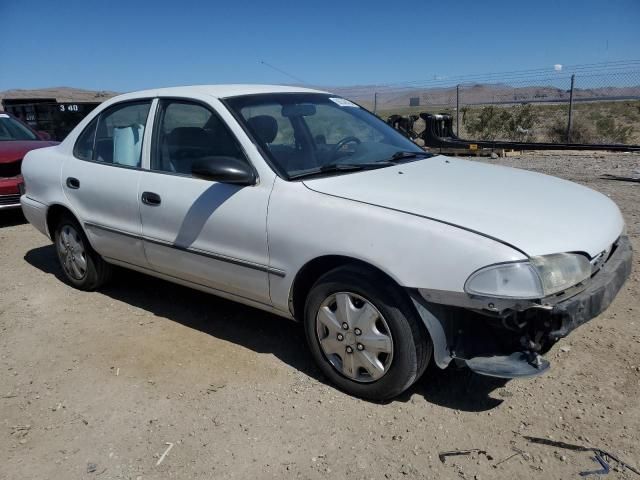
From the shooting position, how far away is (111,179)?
4254 mm

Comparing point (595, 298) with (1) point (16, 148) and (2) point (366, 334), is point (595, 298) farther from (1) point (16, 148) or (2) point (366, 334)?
(1) point (16, 148)

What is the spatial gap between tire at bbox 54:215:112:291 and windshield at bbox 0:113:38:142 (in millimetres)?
4434

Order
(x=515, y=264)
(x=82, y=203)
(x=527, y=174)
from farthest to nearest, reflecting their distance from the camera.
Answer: (x=82, y=203)
(x=527, y=174)
(x=515, y=264)

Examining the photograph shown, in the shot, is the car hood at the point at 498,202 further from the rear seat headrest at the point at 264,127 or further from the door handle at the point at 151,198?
the door handle at the point at 151,198

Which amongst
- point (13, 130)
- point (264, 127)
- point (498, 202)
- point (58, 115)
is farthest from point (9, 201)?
point (498, 202)

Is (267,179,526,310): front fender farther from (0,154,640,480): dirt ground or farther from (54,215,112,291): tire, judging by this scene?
(54,215,112,291): tire

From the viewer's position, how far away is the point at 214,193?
3533mm

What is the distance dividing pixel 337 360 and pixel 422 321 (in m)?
0.64

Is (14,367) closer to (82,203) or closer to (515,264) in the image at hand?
(82,203)

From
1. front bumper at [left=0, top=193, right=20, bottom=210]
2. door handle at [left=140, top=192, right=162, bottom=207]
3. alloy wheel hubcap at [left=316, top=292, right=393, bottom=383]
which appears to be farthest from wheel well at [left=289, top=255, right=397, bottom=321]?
front bumper at [left=0, top=193, right=20, bottom=210]

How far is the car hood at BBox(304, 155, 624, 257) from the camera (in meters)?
2.71

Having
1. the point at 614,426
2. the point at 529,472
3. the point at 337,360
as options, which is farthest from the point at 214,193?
the point at 614,426

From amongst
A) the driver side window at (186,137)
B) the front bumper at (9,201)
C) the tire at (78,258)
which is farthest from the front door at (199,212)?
the front bumper at (9,201)

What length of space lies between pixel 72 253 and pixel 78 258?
83 mm
